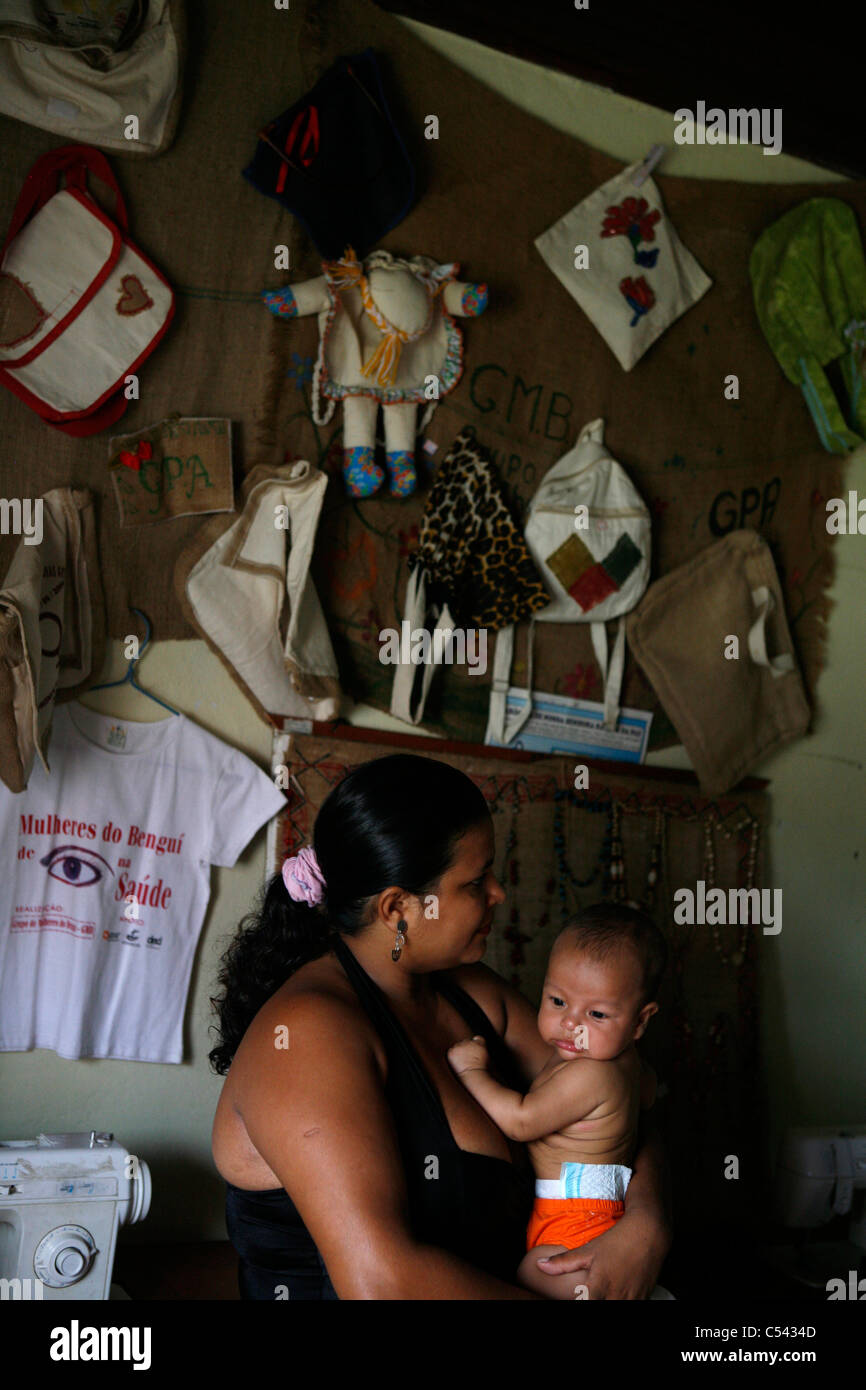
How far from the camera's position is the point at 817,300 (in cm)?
324

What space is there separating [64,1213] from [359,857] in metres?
0.83

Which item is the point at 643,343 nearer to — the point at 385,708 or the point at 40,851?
the point at 385,708

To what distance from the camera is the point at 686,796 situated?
317 cm

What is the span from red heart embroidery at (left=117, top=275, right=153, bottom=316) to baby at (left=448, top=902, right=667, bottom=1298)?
1533 mm

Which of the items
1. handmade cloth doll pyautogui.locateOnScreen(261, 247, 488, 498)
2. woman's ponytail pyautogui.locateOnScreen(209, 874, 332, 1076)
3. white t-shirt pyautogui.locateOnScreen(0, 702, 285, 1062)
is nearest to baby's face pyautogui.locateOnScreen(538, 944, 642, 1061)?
woman's ponytail pyautogui.locateOnScreen(209, 874, 332, 1076)

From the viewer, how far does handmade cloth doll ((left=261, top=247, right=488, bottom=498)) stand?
2590 millimetres

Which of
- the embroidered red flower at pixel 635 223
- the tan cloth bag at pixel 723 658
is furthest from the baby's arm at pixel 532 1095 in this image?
the embroidered red flower at pixel 635 223

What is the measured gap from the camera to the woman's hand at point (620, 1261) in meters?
1.64

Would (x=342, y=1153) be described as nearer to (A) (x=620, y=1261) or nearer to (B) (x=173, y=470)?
(A) (x=620, y=1261)

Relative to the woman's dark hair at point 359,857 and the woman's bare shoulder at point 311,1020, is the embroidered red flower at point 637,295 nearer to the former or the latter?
the woman's dark hair at point 359,857
